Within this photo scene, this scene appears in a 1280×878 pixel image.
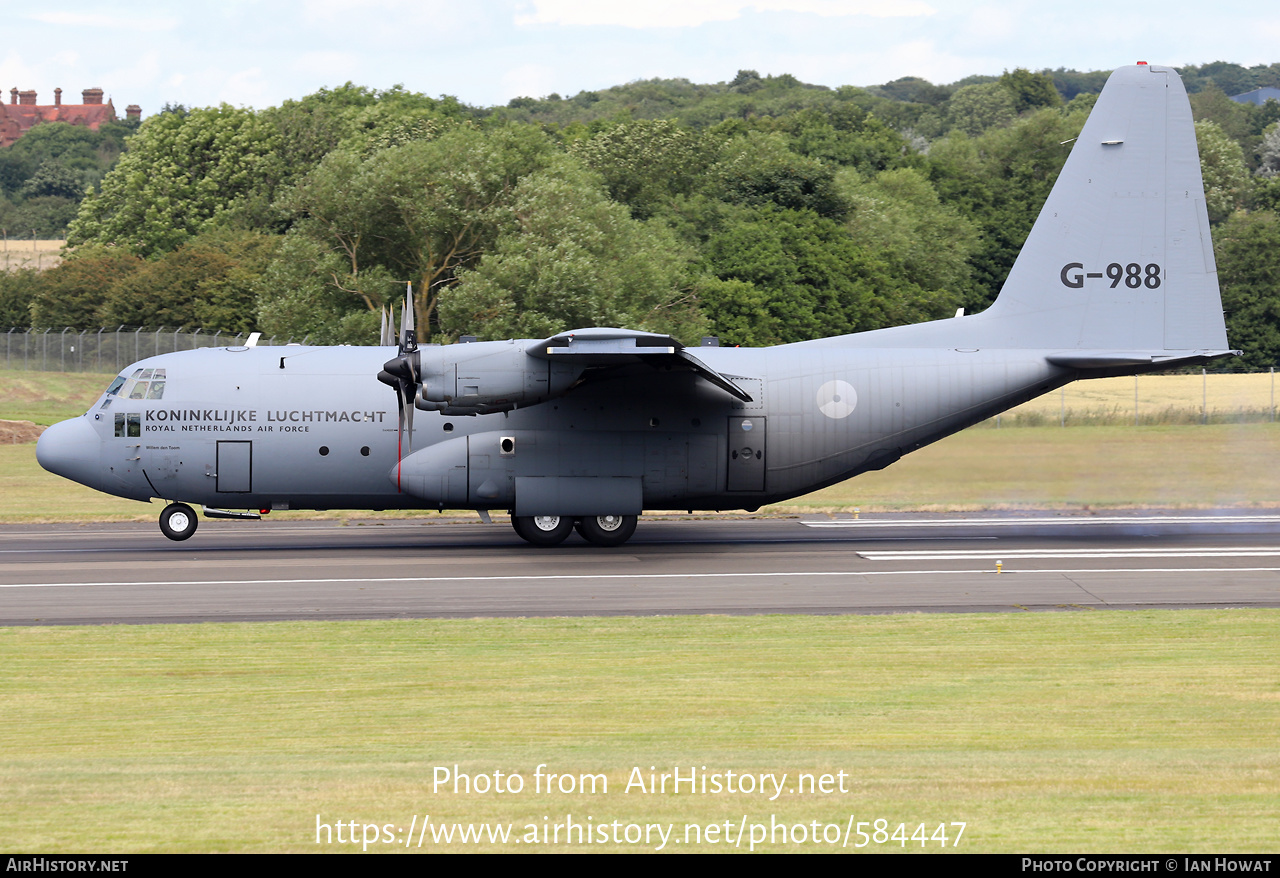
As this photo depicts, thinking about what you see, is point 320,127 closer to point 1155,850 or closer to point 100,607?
point 100,607

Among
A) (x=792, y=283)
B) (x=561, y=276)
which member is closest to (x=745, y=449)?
(x=561, y=276)

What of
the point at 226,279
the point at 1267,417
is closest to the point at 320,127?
the point at 226,279

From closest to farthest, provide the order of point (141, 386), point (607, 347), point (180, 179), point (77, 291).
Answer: point (607, 347)
point (141, 386)
point (77, 291)
point (180, 179)

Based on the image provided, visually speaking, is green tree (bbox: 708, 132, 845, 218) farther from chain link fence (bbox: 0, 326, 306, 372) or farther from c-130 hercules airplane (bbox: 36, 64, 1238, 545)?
c-130 hercules airplane (bbox: 36, 64, 1238, 545)

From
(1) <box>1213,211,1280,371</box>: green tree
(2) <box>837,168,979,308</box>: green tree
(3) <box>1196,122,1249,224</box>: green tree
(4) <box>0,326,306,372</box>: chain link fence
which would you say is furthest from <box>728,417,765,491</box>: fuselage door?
(3) <box>1196,122,1249,224</box>: green tree

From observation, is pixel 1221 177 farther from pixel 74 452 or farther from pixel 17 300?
pixel 74 452

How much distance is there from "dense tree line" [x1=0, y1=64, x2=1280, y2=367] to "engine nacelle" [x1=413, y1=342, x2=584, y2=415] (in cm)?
1118

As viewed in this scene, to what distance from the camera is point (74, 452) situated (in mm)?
24172

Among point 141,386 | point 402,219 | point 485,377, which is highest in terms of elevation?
point 402,219

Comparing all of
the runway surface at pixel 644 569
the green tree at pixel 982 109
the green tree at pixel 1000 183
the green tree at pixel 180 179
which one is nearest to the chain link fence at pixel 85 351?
the runway surface at pixel 644 569

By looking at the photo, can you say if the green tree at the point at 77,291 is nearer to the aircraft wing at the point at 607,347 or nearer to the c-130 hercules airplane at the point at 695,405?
the c-130 hercules airplane at the point at 695,405

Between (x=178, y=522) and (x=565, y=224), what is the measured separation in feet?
78.1

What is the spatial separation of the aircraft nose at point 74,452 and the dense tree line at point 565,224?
64.5ft

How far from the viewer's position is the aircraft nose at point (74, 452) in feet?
79.2
